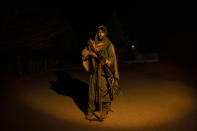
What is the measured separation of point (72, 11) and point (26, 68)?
287 inches

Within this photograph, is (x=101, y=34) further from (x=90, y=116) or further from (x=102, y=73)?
(x=90, y=116)

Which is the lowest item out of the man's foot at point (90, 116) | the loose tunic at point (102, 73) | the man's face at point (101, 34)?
the man's foot at point (90, 116)

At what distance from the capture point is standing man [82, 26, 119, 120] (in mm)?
5578

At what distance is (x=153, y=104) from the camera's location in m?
7.64

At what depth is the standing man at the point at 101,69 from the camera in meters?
5.58

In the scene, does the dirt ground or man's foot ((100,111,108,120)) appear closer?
the dirt ground

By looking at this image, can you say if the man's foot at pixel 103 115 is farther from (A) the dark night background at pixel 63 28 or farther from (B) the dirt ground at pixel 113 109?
(A) the dark night background at pixel 63 28

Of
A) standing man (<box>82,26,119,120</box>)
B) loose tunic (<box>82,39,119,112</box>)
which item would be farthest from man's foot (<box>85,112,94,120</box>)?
loose tunic (<box>82,39,119,112</box>)

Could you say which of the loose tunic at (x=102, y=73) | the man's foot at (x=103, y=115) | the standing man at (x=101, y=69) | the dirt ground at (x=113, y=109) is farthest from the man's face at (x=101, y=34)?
the man's foot at (x=103, y=115)

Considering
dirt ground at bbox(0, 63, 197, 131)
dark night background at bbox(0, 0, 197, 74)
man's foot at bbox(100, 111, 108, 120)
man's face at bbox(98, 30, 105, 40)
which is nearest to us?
dirt ground at bbox(0, 63, 197, 131)

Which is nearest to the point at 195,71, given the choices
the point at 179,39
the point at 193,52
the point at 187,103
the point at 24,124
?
the point at 193,52

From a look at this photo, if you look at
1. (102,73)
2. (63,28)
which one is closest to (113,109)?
(102,73)

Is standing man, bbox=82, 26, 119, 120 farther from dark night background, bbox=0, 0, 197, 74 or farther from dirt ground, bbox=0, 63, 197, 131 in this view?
dark night background, bbox=0, 0, 197, 74

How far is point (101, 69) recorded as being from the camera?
18.6 ft
